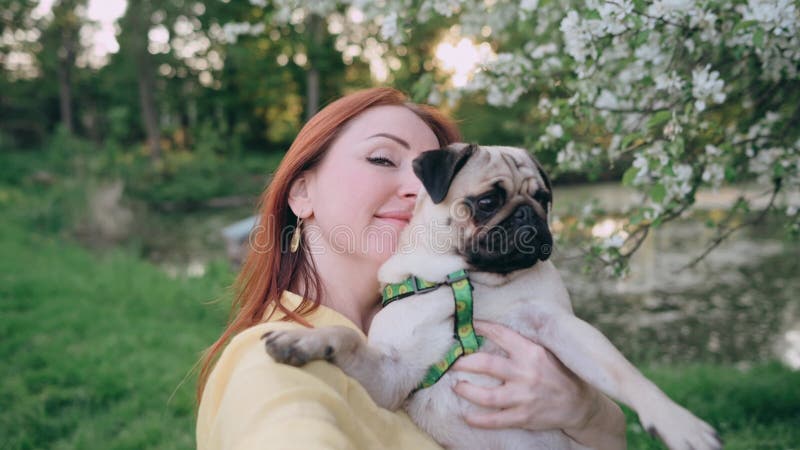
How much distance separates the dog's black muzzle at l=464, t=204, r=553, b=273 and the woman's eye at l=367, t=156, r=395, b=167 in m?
0.48

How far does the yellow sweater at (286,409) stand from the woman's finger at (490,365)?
318 mm

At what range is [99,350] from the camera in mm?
6145

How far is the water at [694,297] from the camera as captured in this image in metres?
7.05

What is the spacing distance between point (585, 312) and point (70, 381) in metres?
6.44

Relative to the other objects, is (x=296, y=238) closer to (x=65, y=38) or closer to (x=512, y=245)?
(x=512, y=245)

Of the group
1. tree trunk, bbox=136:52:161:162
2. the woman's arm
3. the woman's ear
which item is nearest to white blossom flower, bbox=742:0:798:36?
the woman's ear

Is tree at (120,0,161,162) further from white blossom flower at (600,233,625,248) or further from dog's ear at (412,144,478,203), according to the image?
dog's ear at (412,144,478,203)

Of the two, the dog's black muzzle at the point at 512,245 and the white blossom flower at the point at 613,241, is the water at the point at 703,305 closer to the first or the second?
the white blossom flower at the point at 613,241

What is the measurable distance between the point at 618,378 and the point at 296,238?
147cm

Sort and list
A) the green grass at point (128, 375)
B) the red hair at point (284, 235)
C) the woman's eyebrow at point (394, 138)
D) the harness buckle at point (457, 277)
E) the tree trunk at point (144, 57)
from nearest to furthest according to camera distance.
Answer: the harness buckle at point (457, 277)
the red hair at point (284, 235)
the woman's eyebrow at point (394, 138)
the green grass at point (128, 375)
the tree trunk at point (144, 57)

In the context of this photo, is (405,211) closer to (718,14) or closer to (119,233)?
(718,14)

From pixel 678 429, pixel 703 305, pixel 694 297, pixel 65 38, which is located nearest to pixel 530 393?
pixel 678 429

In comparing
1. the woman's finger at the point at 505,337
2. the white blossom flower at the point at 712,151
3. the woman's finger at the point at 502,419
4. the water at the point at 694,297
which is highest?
the white blossom flower at the point at 712,151

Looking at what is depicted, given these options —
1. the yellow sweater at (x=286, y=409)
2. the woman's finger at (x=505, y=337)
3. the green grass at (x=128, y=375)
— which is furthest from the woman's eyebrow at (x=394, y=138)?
the green grass at (x=128, y=375)
